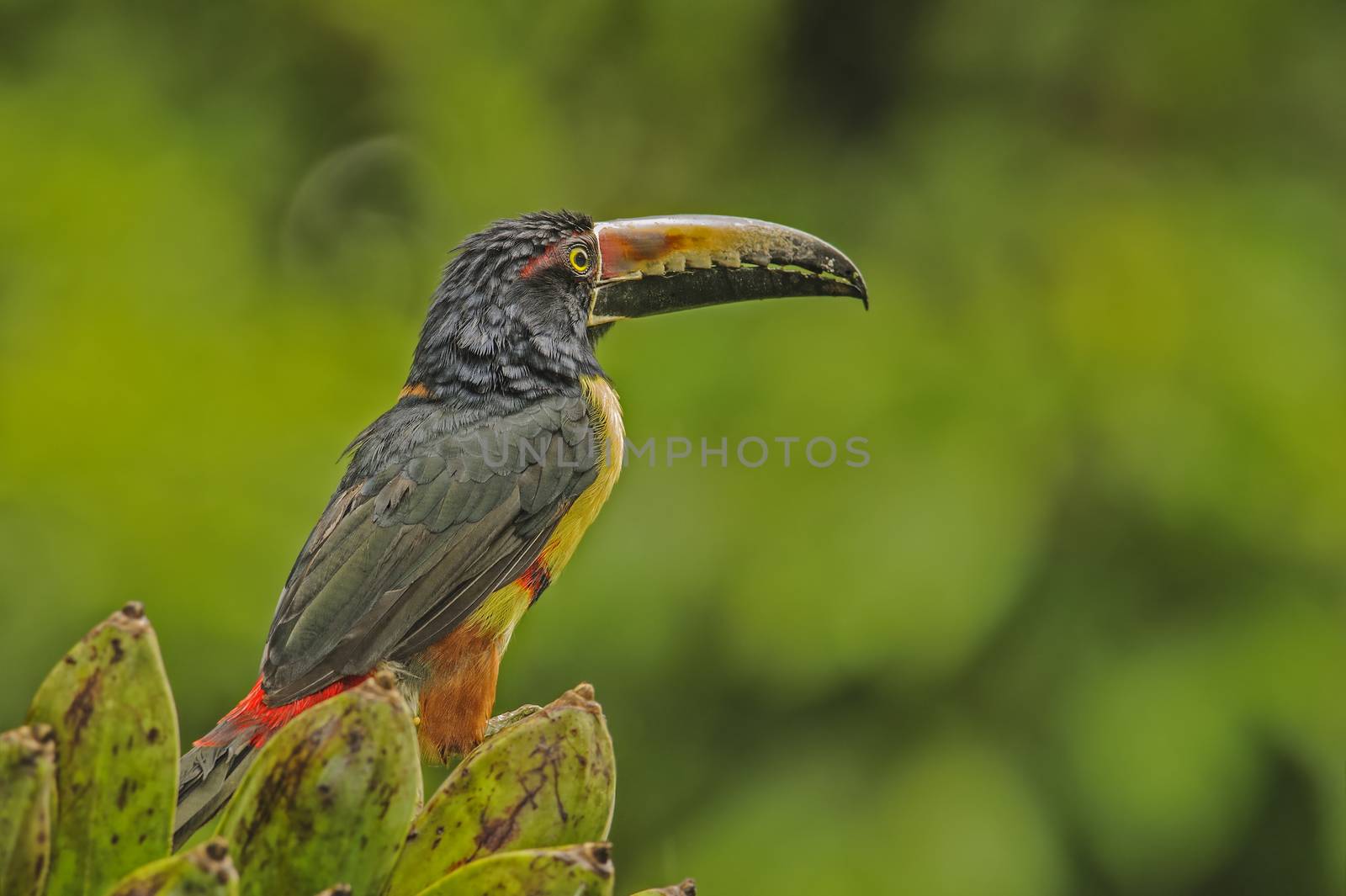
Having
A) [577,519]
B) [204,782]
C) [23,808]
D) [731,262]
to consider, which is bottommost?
[204,782]

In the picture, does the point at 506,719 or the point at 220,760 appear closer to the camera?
the point at 220,760

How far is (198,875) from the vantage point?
3.67 feet

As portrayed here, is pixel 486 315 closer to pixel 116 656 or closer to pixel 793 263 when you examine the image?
pixel 793 263

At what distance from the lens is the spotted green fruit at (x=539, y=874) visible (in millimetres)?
1275

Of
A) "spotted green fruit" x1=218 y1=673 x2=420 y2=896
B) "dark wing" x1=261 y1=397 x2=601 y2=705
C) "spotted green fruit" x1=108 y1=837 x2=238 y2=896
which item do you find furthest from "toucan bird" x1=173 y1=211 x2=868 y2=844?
"spotted green fruit" x1=108 y1=837 x2=238 y2=896

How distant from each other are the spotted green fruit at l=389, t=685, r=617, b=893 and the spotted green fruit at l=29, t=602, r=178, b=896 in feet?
1.00

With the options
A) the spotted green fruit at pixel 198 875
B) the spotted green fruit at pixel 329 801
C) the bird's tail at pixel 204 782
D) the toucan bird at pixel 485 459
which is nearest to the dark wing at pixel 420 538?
the toucan bird at pixel 485 459

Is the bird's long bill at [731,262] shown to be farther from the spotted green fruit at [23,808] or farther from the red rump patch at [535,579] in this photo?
the spotted green fruit at [23,808]

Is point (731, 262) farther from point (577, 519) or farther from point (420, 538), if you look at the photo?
point (420, 538)

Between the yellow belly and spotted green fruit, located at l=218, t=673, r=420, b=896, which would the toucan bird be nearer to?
the yellow belly

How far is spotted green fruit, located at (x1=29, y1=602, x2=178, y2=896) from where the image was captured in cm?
130

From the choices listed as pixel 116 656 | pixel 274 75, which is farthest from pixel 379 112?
pixel 116 656

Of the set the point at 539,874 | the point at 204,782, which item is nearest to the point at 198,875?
the point at 539,874

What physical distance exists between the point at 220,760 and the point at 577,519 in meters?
0.82
